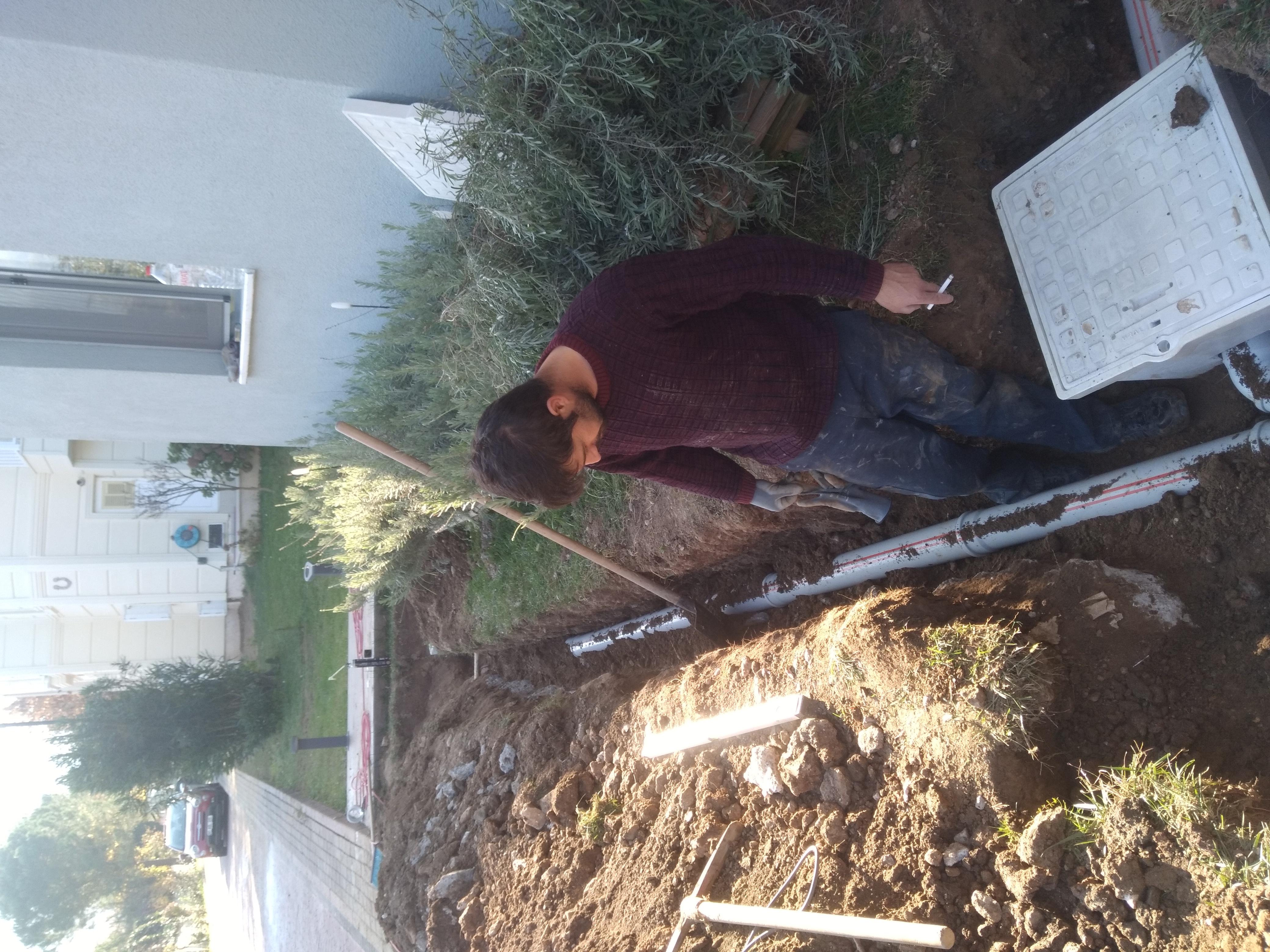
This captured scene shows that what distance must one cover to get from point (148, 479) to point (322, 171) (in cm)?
1019

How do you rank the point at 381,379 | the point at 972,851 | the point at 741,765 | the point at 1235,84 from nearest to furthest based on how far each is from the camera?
the point at 1235,84 < the point at 972,851 < the point at 741,765 < the point at 381,379

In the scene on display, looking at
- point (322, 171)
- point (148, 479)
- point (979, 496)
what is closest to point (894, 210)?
point (979, 496)

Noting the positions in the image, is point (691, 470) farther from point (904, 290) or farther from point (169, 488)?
point (169, 488)

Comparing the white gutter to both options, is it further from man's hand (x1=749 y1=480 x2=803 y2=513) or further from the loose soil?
man's hand (x1=749 y1=480 x2=803 y2=513)


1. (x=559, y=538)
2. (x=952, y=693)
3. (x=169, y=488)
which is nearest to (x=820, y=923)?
(x=952, y=693)

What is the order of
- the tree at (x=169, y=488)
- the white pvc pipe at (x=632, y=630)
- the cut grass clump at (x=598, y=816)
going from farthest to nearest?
the tree at (x=169, y=488)
the white pvc pipe at (x=632, y=630)
the cut grass clump at (x=598, y=816)

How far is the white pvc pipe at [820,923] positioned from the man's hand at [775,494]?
5.05 ft

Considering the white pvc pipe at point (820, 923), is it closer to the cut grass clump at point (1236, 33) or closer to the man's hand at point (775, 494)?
the man's hand at point (775, 494)

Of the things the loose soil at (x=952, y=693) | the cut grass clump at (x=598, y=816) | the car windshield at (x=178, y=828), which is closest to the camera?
the loose soil at (x=952, y=693)

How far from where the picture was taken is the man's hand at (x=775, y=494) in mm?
3475

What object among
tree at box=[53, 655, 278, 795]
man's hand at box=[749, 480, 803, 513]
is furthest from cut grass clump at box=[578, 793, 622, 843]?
tree at box=[53, 655, 278, 795]

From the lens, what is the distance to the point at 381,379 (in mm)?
5926

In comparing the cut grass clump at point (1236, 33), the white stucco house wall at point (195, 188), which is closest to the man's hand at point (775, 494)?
the cut grass clump at point (1236, 33)

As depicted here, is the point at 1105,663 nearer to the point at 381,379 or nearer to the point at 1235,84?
the point at 1235,84
